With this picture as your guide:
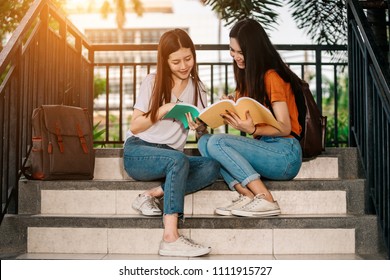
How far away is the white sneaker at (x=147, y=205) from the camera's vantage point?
9.28 ft

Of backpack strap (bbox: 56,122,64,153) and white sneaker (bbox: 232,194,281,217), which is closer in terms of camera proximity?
white sneaker (bbox: 232,194,281,217)

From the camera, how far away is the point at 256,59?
2.88 meters

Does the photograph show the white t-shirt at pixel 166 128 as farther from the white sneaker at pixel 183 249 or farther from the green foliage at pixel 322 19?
the green foliage at pixel 322 19

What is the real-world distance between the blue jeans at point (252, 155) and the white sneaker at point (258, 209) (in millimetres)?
122

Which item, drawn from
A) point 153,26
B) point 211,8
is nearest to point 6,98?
point 211,8

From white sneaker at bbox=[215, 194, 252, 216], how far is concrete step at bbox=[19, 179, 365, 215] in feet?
0.46

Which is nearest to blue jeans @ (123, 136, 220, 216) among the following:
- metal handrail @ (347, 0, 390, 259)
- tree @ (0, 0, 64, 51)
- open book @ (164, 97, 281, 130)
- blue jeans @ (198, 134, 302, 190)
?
blue jeans @ (198, 134, 302, 190)

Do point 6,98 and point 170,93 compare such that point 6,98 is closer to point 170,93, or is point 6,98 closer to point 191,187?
point 170,93

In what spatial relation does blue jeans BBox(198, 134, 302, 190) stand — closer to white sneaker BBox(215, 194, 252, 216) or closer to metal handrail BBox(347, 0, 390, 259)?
white sneaker BBox(215, 194, 252, 216)

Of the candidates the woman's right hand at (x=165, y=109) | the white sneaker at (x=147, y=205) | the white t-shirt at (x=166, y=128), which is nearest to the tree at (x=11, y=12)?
the white t-shirt at (x=166, y=128)

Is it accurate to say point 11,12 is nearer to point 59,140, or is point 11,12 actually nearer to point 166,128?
point 59,140

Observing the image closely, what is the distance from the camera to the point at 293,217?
2795 mm

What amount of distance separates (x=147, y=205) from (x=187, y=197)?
11.2 inches

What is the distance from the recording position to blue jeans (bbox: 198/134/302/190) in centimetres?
286
